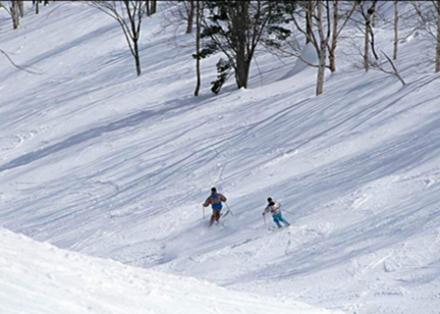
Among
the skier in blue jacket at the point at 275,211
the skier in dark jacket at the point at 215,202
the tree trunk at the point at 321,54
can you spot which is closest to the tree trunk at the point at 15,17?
the tree trunk at the point at 321,54

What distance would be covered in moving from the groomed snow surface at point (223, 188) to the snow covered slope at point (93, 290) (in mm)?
38

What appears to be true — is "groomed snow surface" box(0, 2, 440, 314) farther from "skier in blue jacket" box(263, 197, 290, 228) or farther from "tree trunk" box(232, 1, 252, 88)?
"tree trunk" box(232, 1, 252, 88)

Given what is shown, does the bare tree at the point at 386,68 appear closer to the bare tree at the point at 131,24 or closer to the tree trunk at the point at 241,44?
the tree trunk at the point at 241,44

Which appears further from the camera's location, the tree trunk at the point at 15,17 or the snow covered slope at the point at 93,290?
the tree trunk at the point at 15,17

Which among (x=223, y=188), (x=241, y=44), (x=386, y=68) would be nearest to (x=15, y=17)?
(x=241, y=44)

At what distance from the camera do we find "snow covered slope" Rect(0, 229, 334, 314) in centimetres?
916

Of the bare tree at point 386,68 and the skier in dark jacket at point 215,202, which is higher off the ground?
the bare tree at point 386,68

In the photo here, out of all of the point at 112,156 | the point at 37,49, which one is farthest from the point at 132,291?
the point at 37,49

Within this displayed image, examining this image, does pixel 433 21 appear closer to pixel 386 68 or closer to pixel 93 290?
pixel 386 68

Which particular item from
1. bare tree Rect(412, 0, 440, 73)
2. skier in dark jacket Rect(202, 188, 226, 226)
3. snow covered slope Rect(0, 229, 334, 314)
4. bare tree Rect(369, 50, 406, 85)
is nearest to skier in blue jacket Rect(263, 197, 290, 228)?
skier in dark jacket Rect(202, 188, 226, 226)

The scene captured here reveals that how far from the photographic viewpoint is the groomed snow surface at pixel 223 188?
11.8 metres

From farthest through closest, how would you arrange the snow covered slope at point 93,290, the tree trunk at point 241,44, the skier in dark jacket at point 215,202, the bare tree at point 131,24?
1. the bare tree at point 131,24
2. the tree trunk at point 241,44
3. the skier in dark jacket at point 215,202
4. the snow covered slope at point 93,290

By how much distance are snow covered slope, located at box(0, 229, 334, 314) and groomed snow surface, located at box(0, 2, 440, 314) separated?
0.12ft

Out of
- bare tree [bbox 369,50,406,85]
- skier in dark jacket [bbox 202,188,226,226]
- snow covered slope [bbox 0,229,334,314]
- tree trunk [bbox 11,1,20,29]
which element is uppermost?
snow covered slope [bbox 0,229,334,314]
